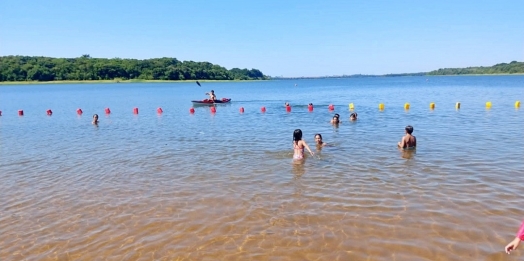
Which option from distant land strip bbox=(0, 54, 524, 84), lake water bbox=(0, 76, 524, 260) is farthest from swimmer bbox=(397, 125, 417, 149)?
distant land strip bbox=(0, 54, 524, 84)

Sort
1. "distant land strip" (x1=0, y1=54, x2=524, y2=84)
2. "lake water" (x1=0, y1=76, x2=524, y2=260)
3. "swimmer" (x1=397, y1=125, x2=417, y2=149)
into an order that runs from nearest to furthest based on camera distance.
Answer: "lake water" (x1=0, y1=76, x2=524, y2=260), "swimmer" (x1=397, y1=125, x2=417, y2=149), "distant land strip" (x1=0, y1=54, x2=524, y2=84)

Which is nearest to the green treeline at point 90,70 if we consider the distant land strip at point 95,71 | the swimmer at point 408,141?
the distant land strip at point 95,71

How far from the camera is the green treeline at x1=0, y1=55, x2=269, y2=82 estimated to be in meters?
115

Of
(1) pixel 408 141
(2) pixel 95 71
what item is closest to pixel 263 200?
(1) pixel 408 141

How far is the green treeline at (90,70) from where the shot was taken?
115m

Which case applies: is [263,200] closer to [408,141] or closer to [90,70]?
[408,141]

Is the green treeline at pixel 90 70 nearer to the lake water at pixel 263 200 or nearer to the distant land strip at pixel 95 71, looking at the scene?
the distant land strip at pixel 95 71

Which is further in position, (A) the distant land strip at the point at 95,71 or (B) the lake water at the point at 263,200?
(A) the distant land strip at the point at 95,71

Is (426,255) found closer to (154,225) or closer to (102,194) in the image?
(154,225)

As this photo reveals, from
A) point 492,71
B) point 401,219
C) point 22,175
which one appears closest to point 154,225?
point 401,219

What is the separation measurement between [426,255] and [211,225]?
370 cm

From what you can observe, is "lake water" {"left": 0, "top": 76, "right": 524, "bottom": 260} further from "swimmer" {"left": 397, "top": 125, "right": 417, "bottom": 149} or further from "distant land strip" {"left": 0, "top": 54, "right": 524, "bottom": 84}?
"distant land strip" {"left": 0, "top": 54, "right": 524, "bottom": 84}

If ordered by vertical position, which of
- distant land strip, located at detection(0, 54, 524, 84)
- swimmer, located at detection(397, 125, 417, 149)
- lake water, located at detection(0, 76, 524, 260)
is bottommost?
lake water, located at detection(0, 76, 524, 260)

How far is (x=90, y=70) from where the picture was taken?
423ft
